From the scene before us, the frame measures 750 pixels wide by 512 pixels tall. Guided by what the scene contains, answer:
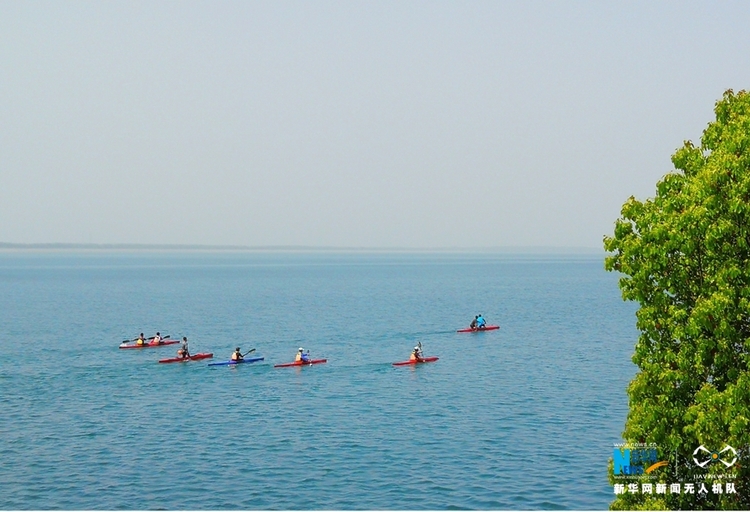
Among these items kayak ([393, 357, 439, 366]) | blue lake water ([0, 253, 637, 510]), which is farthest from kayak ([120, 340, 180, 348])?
kayak ([393, 357, 439, 366])

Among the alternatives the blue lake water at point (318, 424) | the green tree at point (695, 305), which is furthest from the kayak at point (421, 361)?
the green tree at point (695, 305)

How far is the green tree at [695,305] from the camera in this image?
22.3m

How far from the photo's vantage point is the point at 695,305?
2366 centimetres

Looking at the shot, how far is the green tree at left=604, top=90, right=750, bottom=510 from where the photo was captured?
22.3m

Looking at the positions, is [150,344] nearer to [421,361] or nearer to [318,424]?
[421,361]

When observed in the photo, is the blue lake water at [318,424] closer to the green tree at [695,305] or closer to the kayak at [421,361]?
the kayak at [421,361]

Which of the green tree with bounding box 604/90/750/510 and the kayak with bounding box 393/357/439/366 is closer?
the green tree with bounding box 604/90/750/510

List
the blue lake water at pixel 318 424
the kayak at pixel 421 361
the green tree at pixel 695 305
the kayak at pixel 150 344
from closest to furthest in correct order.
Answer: the green tree at pixel 695 305, the blue lake water at pixel 318 424, the kayak at pixel 421 361, the kayak at pixel 150 344

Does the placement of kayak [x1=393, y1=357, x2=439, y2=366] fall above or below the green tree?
below

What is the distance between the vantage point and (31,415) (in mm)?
66312

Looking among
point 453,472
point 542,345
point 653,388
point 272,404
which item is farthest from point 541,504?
point 542,345

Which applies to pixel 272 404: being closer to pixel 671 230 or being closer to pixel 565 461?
pixel 565 461

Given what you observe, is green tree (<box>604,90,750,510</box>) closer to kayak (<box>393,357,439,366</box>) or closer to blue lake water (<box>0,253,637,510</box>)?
blue lake water (<box>0,253,637,510</box>)

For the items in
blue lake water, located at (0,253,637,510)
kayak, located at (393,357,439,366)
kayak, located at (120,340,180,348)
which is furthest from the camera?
kayak, located at (120,340,180,348)
